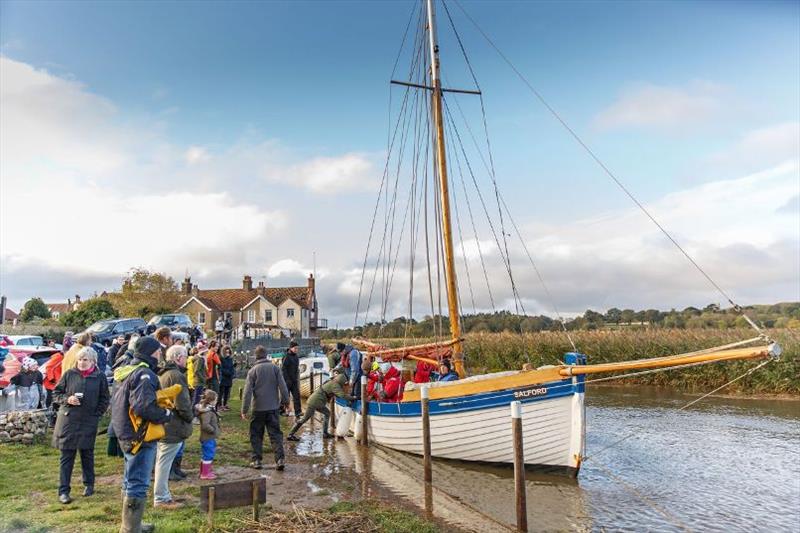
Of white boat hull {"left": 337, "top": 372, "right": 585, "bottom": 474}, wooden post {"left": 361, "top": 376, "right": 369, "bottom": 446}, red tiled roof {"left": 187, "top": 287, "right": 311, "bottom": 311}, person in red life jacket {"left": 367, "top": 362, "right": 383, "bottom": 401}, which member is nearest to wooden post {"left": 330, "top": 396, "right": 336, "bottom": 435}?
person in red life jacket {"left": 367, "top": 362, "right": 383, "bottom": 401}

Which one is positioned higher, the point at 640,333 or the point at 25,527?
the point at 640,333

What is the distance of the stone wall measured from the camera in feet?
34.4

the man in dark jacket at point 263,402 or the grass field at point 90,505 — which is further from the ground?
the man in dark jacket at point 263,402

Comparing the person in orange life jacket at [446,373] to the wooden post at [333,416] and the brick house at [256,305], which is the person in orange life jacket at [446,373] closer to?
the wooden post at [333,416]

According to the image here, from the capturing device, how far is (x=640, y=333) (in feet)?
97.6

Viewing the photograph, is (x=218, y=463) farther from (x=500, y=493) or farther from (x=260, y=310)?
A: (x=260, y=310)

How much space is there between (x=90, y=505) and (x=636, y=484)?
9.97 metres

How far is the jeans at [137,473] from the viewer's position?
5906mm

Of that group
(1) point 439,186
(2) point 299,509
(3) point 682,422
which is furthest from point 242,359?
(2) point 299,509

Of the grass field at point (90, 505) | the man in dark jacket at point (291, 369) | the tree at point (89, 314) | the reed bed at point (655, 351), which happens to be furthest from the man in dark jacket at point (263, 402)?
the tree at point (89, 314)

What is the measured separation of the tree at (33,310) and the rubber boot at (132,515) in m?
67.7

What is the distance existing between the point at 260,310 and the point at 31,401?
54348mm

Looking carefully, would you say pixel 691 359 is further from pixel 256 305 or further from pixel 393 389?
pixel 256 305

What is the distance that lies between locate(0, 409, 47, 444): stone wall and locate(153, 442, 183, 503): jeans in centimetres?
503
